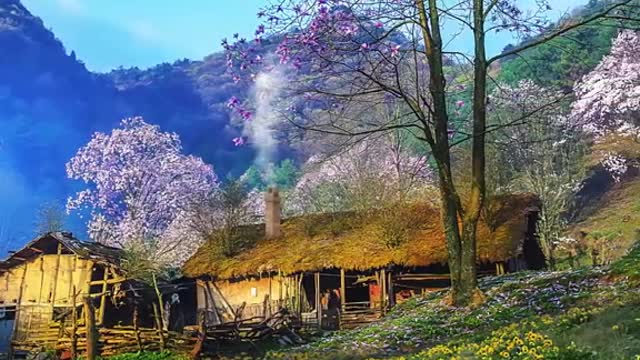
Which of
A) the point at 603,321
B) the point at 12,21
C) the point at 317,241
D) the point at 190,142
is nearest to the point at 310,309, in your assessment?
the point at 317,241

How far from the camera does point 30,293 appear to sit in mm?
30828

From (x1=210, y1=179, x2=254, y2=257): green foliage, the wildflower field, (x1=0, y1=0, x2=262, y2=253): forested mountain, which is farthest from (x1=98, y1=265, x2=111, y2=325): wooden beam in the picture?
(x1=0, y1=0, x2=262, y2=253): forested mountain

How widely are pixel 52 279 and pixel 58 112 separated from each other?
67237 mm

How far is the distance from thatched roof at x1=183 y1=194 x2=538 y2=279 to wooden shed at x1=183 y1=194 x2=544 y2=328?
0.14 feet

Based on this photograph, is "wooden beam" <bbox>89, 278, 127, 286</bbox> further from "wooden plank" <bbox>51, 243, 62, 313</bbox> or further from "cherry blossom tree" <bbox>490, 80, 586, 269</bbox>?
"cherry blossom tree" <bbox>490, 80, 586, 269</bbox>

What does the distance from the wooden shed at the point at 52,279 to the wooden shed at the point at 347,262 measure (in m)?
4.05

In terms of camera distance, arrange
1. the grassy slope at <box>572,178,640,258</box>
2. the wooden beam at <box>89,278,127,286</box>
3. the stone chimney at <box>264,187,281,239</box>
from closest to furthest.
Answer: the wooden beam at <box>89,278,127,286</box>
the stone chimney at <box>264,187,281,239</box>
the grassy slope at <box>572,178,640,258</box>

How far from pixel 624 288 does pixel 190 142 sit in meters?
87.6

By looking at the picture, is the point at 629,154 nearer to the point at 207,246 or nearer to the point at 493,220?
the point at 493,220

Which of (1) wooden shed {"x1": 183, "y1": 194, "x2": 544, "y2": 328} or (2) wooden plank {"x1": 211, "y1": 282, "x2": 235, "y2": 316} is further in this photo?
(2) wooden plank {"x1": 211, "y1": 282, "x2": 235, "y2": 316}

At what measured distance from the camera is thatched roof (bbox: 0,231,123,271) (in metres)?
29.5

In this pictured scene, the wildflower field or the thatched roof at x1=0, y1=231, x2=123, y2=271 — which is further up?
the thatched roof at x1=0, y1=231, x2=123, y2=271

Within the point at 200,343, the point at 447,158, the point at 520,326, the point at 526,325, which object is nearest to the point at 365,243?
the point at 200,343

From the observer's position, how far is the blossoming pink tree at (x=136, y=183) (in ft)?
160
